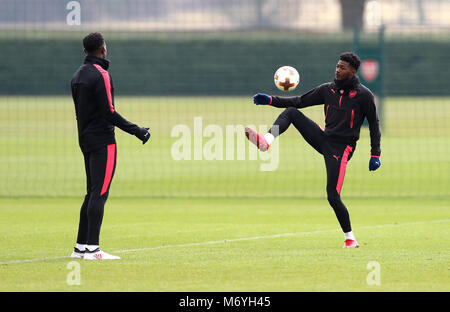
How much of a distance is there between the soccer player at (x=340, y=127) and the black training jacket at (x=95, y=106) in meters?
1.84

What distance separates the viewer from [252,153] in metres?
26.7

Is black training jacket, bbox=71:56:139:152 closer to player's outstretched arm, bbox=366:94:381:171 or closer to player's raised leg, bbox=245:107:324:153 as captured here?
player's raised leg, bbox=245:107:324:153

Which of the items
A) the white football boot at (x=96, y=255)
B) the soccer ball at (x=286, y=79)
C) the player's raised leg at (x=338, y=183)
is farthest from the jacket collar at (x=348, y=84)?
the white football boot at (x=96, y=255)

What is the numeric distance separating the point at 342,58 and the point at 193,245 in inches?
114

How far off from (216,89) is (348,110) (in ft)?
134

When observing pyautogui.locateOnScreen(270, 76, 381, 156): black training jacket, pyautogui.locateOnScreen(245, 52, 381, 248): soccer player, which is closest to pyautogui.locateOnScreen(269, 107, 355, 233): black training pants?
pyautogui.locateOnScreen(245, 52, 381, 248): soccer player

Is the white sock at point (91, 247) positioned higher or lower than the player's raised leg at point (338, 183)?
lower

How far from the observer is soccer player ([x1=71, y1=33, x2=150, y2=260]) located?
34.7 feet

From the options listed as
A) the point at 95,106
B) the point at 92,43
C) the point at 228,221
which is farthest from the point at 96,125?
the point at 228,221

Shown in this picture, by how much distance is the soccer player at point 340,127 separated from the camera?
11672 millimetres

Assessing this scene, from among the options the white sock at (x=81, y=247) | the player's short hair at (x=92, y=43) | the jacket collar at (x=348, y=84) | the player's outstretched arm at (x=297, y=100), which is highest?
the player's short hair at (x=92, y=43)

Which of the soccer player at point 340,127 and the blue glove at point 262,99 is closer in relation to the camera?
the soccer player at point 340,127

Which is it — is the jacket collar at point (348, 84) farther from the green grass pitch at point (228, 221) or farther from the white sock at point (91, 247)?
the white sock at point (91, 247)
